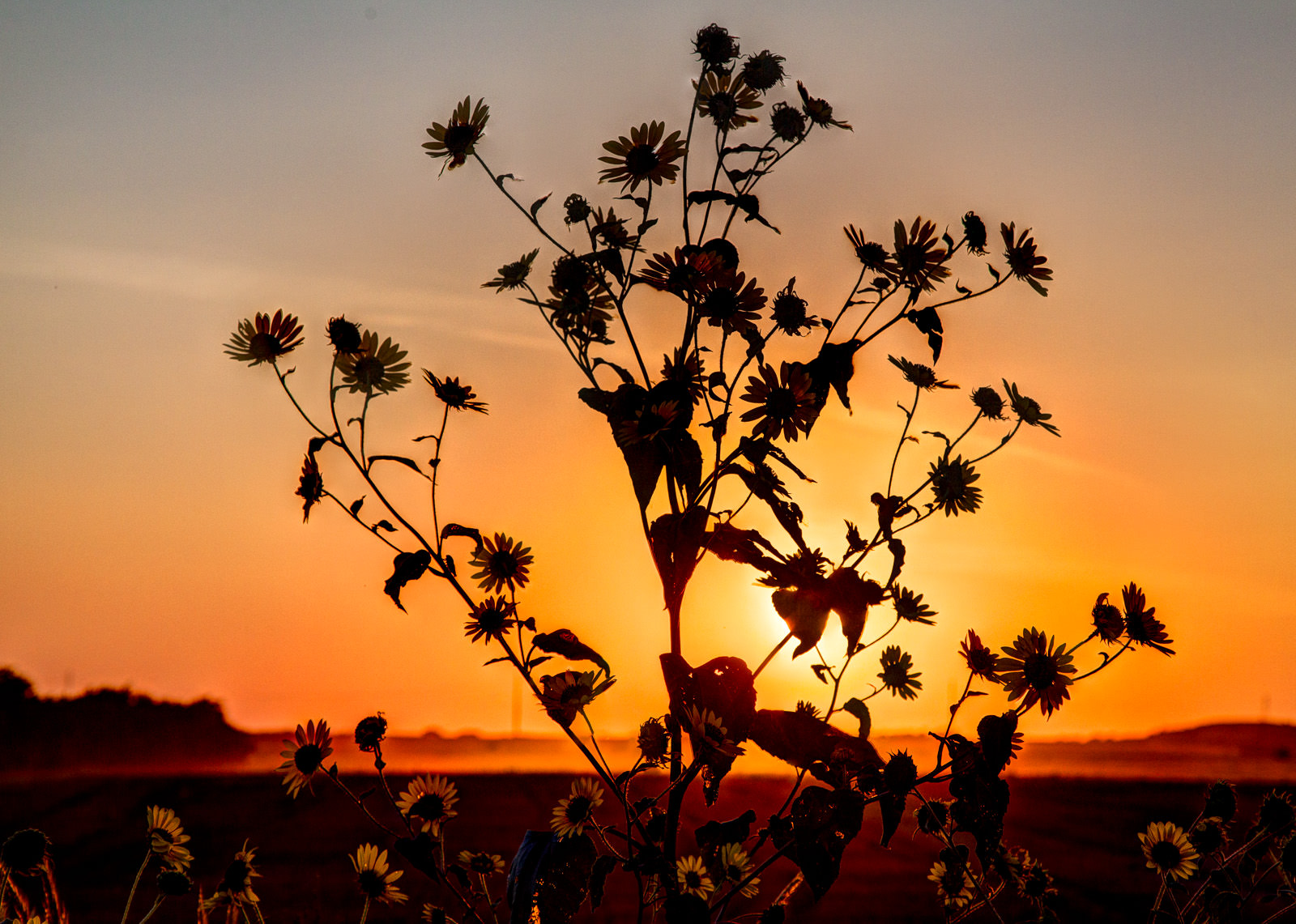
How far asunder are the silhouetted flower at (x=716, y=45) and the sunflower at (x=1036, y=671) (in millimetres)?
1441

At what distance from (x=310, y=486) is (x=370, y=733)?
1.93 feet

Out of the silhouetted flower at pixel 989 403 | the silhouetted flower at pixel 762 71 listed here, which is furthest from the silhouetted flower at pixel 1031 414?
the silhouetted flower at pixel 762 71

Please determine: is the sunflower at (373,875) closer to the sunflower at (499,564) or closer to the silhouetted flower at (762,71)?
the sunflower at (499,564)

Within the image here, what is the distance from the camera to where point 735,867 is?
2.17 meters

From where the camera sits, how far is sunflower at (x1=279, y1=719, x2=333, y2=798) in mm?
2332

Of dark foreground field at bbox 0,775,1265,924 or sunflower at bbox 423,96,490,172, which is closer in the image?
sunflower at bbox 423,96,490,172

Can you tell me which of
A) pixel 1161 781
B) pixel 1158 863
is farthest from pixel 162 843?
pixel 1161 781

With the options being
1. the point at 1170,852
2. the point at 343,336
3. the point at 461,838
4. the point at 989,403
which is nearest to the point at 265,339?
the point at 343,336

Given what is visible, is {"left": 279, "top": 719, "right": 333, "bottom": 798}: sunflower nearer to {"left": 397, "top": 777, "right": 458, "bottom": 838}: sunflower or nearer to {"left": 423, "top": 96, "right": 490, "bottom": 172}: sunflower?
{"left": 397, "top": 777, "right": 458, "bottom": 838}: sunflower

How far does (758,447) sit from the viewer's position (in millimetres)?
2145

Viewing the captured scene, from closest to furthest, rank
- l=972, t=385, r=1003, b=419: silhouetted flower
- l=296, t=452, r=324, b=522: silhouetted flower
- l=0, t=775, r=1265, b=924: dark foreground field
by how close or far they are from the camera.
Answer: l=296, t=452, r=324, b=522: silhouetted flower → l=972, t=385, r=1003, b=419: silhouetted flower → l=0, t=775, r=1265, b=924: dark foreground field

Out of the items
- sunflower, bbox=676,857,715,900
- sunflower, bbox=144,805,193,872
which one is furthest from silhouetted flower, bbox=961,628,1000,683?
sunflower, bbox=144,805,193,872

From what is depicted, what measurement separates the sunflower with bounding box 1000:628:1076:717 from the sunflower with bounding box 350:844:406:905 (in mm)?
1443

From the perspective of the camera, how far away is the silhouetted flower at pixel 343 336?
7.19 feet
